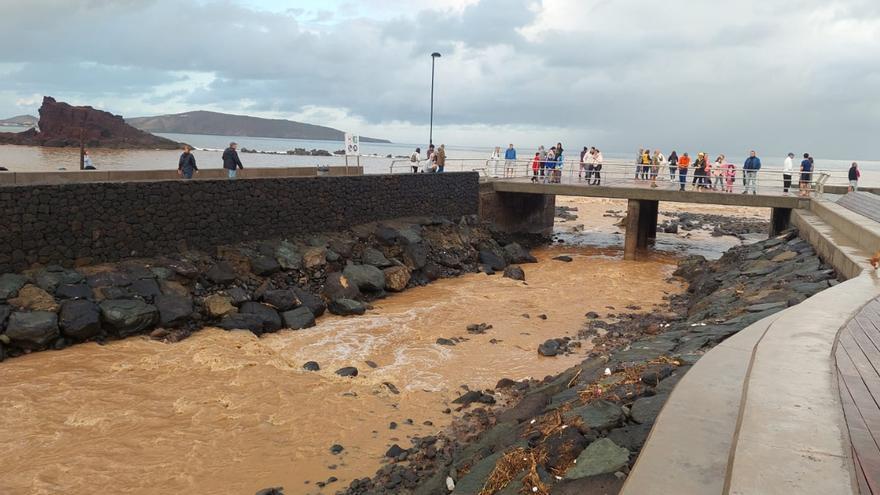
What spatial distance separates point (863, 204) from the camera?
676 inches

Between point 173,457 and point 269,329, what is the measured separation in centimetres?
578

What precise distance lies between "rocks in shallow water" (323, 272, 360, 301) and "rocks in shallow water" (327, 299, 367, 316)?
0.35m

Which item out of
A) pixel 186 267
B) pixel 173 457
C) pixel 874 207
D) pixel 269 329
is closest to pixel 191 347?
pixel 269 329

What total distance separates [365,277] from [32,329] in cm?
784

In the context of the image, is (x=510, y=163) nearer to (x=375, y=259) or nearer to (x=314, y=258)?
(x=375, y=259)

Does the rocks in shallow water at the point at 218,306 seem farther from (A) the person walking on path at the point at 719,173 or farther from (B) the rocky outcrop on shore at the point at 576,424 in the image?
(A) the person walking on path at the point at 719,173

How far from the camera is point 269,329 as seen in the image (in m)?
13.9

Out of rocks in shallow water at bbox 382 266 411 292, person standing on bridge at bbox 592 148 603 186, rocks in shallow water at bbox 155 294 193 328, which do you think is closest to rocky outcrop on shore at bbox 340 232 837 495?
rocks in shallow water at bbox 382 266 411 292

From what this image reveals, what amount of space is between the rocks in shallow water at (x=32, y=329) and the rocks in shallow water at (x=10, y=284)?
21.1 inches

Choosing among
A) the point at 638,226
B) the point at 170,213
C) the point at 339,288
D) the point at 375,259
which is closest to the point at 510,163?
the point at 638,226

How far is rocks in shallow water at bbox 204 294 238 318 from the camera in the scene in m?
13.9

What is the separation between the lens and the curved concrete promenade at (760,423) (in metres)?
3.43

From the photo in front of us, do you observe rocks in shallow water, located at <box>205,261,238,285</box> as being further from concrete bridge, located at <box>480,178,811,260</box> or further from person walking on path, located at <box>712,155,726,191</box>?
person walking on path, located at <box>712,155,726,191</box>

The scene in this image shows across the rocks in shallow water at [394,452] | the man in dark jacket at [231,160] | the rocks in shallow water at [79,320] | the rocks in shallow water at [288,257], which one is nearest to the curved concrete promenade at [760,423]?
the rocks in shallow water at [394,452]
